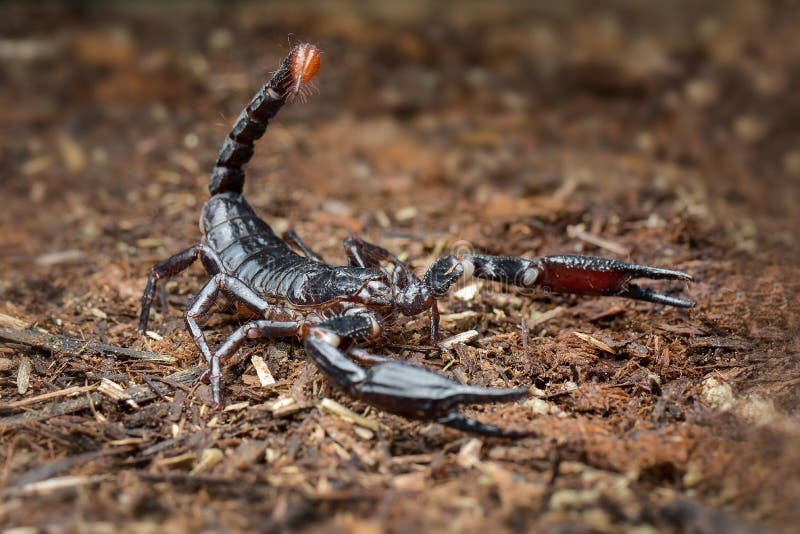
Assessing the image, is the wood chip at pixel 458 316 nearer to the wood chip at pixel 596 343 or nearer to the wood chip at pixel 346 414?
the wood chip at pixel 596 343

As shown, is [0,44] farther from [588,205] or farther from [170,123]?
[588,205]

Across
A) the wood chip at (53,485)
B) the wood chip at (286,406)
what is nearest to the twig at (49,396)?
the wood chip at (53,485)

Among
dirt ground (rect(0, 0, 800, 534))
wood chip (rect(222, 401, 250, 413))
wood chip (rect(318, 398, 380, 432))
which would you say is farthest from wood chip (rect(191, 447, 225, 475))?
wood chip (rect(318, 398, 380, 432))

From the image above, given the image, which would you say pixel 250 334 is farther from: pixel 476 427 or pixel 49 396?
pixel 476 427

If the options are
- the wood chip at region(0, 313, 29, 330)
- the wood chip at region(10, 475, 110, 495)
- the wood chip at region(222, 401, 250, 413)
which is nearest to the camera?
the wood chip at region(10, 475, 110, 495)

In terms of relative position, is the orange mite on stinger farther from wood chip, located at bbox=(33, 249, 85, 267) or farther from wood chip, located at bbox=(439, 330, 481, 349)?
wood chip, located at bbox=(33, 249, 85, 267)

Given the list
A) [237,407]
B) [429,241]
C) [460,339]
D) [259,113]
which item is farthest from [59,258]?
[460,339]
